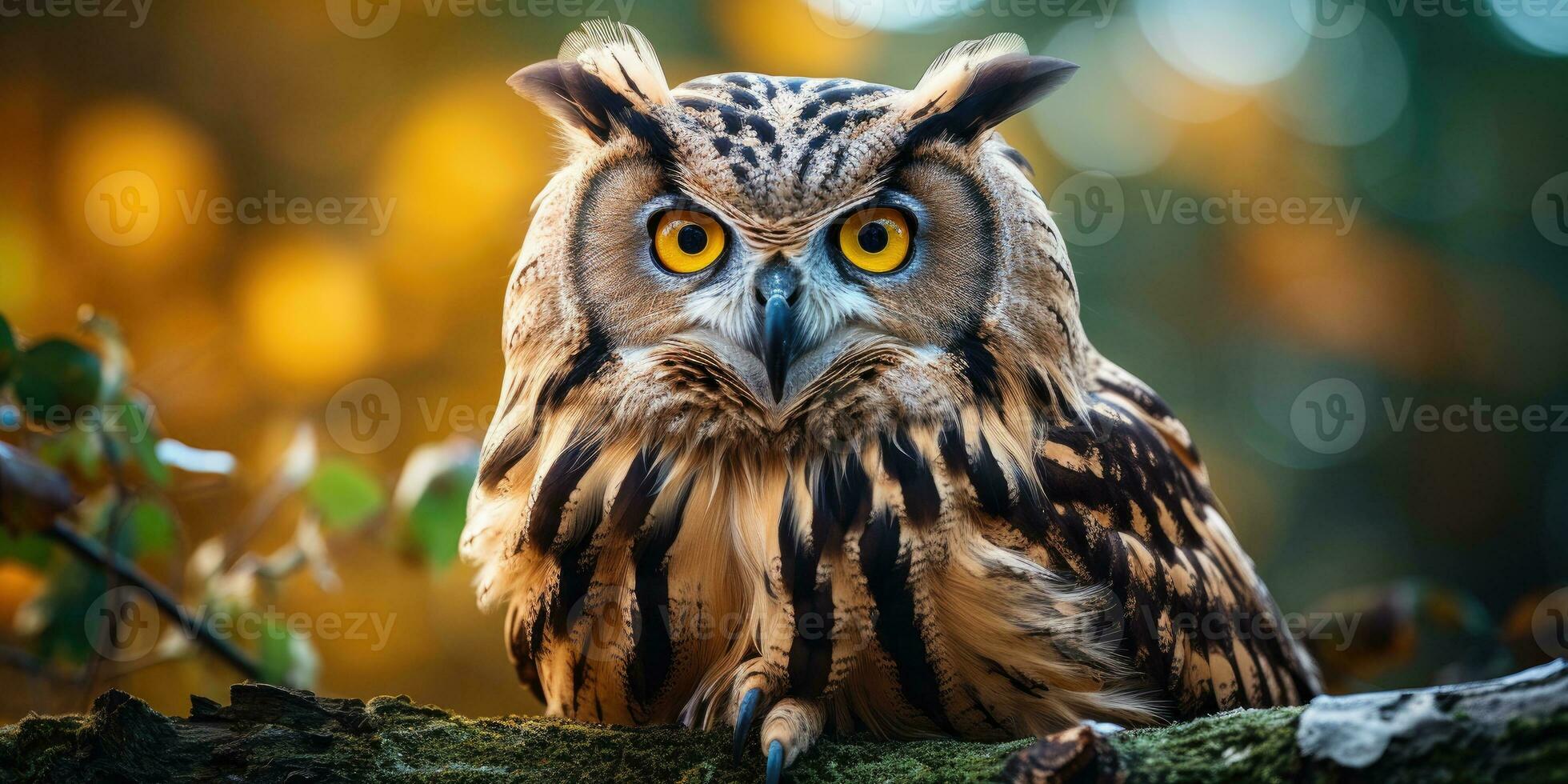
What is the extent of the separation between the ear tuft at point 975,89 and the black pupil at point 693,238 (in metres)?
0.31

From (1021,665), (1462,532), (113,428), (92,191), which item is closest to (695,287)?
(1021,665)

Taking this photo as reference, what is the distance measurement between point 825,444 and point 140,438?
1107mm

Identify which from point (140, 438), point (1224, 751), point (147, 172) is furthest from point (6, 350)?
point (147, 172)

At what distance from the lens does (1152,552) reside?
140cm

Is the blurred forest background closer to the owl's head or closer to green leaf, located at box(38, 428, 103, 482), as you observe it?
green leaf, located at box(38, 428, 103, 482)

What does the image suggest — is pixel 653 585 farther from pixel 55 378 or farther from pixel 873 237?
Result: pixel 55 378

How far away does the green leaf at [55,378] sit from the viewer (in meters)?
1.41

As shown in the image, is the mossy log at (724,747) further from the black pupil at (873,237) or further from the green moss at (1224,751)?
the black pupil at (873,237)

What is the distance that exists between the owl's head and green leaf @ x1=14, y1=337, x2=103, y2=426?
2.04 ft

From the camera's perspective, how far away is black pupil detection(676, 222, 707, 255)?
53.4 inches

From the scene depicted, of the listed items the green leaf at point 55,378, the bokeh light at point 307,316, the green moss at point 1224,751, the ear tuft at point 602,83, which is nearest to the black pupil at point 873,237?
the ear tuft at point 602,83

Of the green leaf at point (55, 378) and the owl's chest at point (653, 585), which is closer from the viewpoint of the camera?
the owl's chest at point (653, 585)

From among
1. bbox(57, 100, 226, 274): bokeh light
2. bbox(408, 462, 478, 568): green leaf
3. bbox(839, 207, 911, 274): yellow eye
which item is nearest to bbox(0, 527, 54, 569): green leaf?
bbox(408, 462, 478, 568): green leaf

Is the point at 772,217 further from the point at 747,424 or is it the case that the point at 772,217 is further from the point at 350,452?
the point at 350,452
